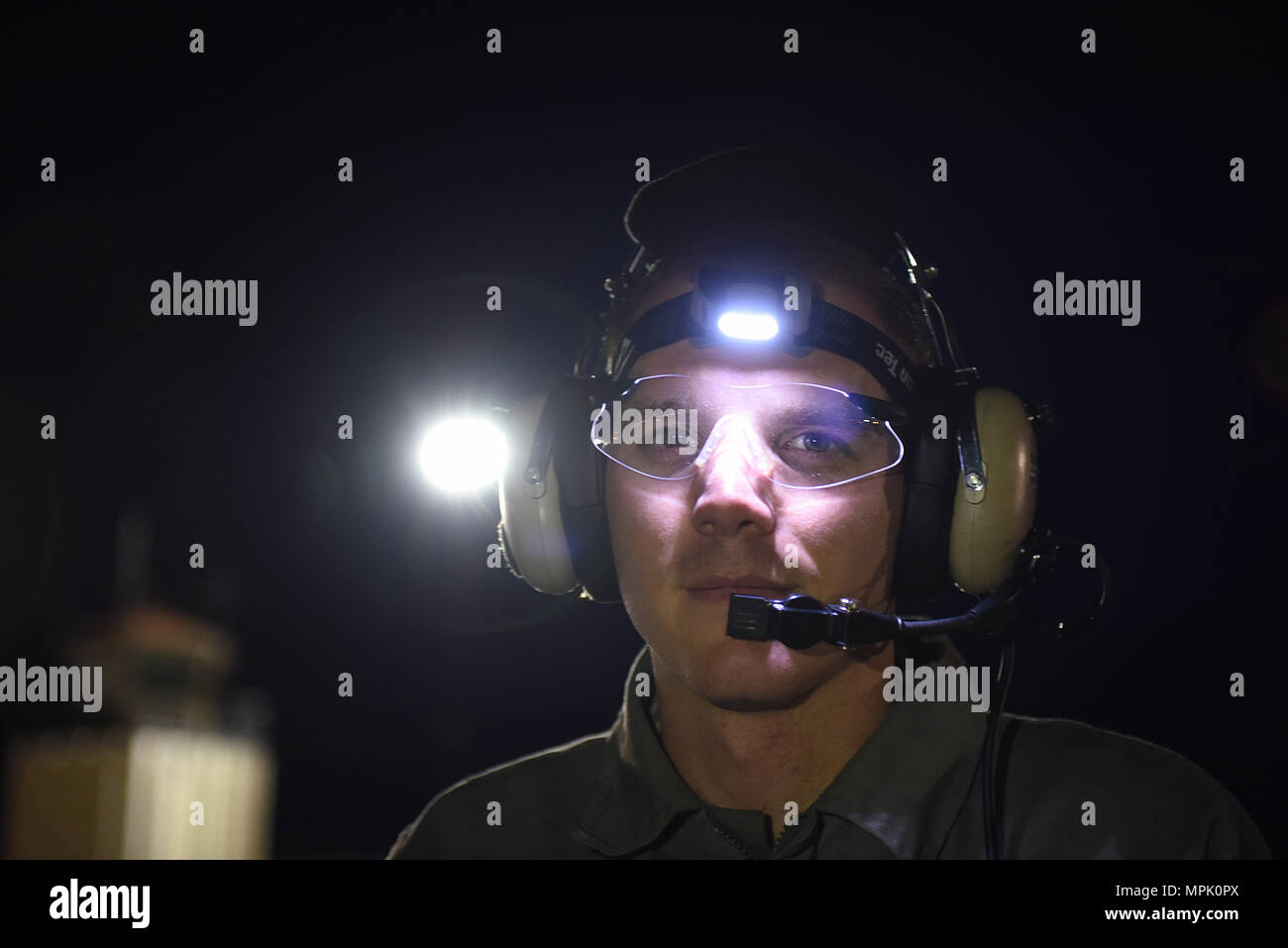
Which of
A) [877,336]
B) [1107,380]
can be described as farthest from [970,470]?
[1107,380]

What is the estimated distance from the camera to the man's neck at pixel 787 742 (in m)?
2.02

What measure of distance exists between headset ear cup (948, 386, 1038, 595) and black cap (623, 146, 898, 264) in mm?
458

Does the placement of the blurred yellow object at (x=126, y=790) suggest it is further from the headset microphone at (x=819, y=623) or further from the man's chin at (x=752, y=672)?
the headset microphone at (x=819, y=623)

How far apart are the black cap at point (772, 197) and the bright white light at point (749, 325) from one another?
0.19m

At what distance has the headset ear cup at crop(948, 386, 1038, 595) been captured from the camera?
6.20 feet

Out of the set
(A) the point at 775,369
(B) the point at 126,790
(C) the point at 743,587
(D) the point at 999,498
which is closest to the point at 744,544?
(C) the point at 743,587

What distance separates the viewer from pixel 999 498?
189 centimetres

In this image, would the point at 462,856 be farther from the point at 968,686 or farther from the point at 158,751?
the point at 158,751

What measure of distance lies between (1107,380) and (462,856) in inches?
69.1

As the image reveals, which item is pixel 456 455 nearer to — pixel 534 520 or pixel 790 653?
pixel 534 520

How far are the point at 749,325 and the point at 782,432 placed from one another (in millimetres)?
211

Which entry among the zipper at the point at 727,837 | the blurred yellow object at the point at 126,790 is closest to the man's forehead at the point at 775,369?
the zipper at the point at 727,837

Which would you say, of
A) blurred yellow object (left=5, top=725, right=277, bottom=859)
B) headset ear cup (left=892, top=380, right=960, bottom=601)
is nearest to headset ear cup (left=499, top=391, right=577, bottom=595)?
headset ear cup (left=892, top=380, right=960, bottom=601)

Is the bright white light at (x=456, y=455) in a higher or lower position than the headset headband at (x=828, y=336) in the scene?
lower
